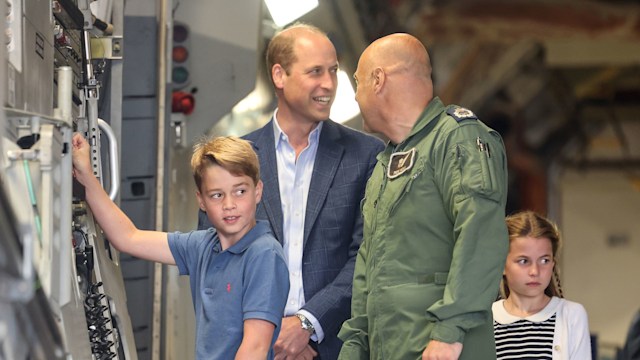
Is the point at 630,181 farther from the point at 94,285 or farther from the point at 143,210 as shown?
the point at 94,285

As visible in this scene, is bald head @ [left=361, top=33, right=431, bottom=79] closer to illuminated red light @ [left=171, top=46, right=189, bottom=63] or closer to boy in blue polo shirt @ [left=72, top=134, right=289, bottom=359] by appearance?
boy in blue polo shirt @ [left=72, top=134, right=289, bottom=359]

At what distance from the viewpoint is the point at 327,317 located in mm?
4254

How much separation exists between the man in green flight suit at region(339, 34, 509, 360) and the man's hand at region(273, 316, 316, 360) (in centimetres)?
38

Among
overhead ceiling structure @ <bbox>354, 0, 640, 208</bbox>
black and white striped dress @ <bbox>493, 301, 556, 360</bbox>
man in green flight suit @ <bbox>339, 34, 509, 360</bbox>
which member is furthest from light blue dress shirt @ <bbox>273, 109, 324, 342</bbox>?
overhead ceiling structure @ <bbox>354, 0, 640, 208</bbox>

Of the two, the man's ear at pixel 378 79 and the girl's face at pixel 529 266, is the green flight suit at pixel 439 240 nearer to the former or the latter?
the man's ear at pixel 378 79

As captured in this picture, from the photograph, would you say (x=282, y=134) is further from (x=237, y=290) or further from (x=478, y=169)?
(x=478, y=169)

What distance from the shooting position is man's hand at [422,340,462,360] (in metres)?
3.37

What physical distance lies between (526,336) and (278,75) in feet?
A: 4.38

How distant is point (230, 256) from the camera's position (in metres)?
3.70

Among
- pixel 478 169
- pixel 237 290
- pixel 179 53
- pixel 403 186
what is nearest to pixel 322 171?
pixel 403 186

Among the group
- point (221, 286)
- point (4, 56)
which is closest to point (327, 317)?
point (221, 286)

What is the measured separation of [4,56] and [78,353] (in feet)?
2.73

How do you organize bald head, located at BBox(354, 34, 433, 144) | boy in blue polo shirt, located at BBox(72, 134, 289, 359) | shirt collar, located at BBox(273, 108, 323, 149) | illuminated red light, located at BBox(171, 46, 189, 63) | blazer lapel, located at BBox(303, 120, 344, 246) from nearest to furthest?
boy in blue polo shirt, located at BBox(72, 134, 289, 359) < bald head, located at BBox(354, 34, 433, 144) < blazer lapel, located at BBox(303, 120, 344, 246) < shirt collar, located at BBox(273, 108, 323, 149) < illuminated red light, located at BBox(171, 46, 189, 63)

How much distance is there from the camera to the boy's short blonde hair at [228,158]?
3.65 m
